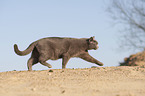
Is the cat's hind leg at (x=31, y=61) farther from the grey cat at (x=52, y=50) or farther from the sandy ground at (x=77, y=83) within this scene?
the sandy ground at (x=77, y=83)

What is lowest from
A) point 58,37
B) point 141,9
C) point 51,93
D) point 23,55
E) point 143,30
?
point 51,93

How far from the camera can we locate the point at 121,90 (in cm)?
472

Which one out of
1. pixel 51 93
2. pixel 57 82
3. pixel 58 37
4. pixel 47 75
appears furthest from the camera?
pixel 58 37

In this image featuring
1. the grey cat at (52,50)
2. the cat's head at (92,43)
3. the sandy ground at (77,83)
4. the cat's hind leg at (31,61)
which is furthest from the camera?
the cat's head at (92,43)

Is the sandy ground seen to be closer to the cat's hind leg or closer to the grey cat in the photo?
the grey cat

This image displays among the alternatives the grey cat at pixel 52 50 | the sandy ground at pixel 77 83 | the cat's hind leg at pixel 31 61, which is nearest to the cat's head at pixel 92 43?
the grey cat at pixel 52 50

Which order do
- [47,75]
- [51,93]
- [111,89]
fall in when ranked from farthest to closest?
1. [47,75]
2. [111,89]
3. [51,93]

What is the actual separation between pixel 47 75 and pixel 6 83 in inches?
48.1

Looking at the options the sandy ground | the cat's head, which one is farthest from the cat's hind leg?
the cat's head

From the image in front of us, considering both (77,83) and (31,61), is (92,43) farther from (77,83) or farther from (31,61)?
(77,83)

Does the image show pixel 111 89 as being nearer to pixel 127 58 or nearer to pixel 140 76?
pixel 140 76

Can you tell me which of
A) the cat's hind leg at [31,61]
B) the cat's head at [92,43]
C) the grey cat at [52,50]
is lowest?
the cat's hind leg at [31,61]

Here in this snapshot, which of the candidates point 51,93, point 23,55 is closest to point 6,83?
point 51,93

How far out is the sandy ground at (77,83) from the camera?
4.55 m
